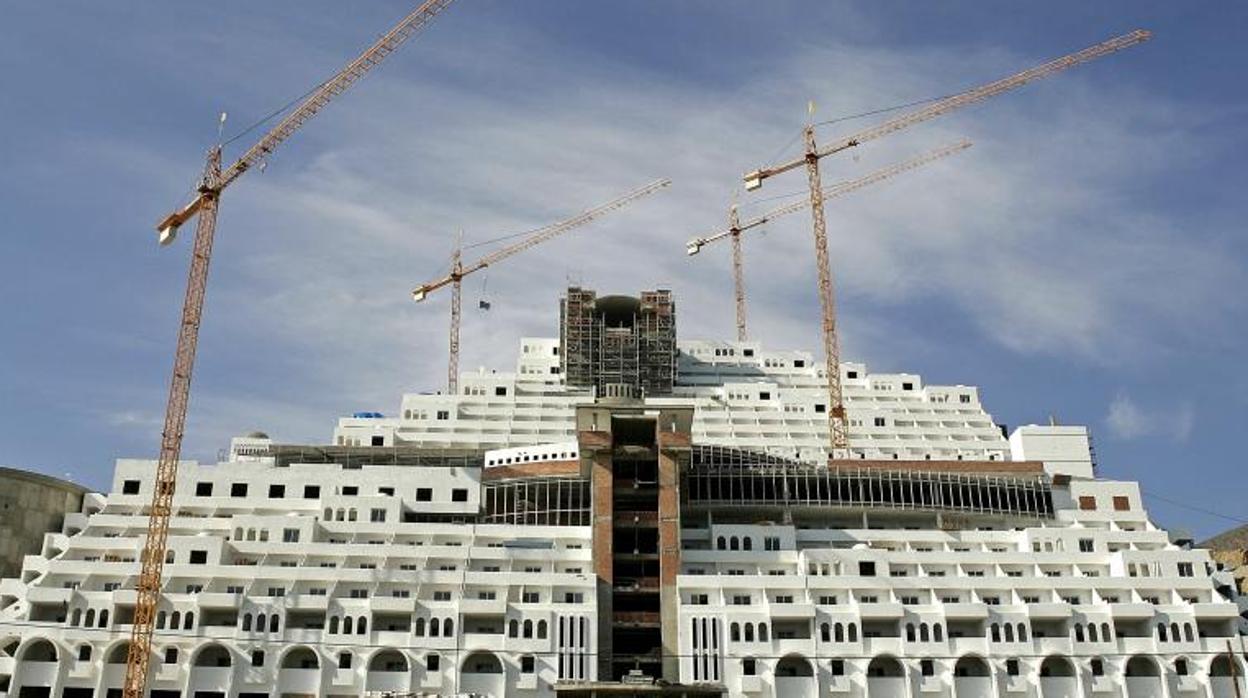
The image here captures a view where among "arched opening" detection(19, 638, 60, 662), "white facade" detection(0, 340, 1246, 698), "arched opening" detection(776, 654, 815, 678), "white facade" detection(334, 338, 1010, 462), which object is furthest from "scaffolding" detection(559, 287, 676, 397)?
"arched opening" detection(19, 638, 60, 662)

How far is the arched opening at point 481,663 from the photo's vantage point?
9588cm

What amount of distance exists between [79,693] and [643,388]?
73027 millimetres

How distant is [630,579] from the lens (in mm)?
103938

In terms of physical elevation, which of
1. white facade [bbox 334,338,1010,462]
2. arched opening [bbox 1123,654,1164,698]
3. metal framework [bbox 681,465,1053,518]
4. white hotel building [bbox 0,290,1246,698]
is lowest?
arched opening [bbox 1123,654,1164,698]

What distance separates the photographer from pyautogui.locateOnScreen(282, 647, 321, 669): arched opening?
9544 centimetres

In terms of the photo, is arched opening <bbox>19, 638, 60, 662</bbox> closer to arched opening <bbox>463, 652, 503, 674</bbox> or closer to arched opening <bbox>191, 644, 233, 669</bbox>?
arched opening <bbox>191, 644, 233, 669</bbox>

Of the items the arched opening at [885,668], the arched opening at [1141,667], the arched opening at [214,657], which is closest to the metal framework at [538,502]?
the arched opening at [214,657]

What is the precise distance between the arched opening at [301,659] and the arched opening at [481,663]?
12.3 meters

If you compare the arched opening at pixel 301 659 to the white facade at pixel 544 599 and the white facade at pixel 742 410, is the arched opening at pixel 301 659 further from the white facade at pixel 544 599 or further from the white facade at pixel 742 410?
the white facade at pixel 742 410

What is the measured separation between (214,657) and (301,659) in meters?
7.34

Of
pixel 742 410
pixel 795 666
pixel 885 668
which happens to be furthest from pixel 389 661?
pixel 742 410

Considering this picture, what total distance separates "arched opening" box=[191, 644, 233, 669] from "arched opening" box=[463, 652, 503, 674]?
1961 centimetres

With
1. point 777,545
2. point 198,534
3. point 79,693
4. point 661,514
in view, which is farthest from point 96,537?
point 777,545

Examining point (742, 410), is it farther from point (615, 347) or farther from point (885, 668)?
point (885, 668)
